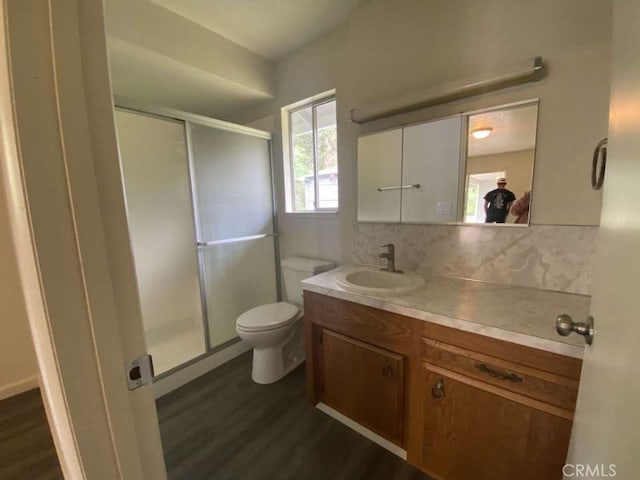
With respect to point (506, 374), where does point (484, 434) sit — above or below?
below

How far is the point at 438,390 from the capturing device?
1.14 meters

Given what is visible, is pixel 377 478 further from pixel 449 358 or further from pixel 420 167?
pixel 420 167

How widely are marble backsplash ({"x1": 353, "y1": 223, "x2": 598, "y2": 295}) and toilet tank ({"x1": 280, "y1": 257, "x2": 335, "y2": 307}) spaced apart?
0.50 m

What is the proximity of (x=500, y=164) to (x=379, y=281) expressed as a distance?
896mm

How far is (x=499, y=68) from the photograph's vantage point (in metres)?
1.25

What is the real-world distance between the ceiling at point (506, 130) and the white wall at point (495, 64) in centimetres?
4

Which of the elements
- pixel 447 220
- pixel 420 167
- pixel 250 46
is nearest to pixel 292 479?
pixel 447 220

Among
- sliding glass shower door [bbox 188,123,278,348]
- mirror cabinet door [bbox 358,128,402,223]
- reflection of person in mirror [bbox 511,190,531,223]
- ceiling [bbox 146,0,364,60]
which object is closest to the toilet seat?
sliding glass shower door [bbox 188,123,278,348]

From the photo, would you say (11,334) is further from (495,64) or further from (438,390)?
(495,64)

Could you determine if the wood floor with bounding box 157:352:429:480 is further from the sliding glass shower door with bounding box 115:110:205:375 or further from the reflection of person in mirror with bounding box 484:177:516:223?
the reflection of person in mirror with bounding box 484:177:516:223

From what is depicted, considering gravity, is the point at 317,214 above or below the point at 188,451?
above

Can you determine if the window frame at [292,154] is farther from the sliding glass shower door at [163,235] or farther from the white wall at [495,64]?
the sliding glass shower door at [163,235]

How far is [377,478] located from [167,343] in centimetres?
168

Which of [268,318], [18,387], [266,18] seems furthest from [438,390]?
[18,387]
